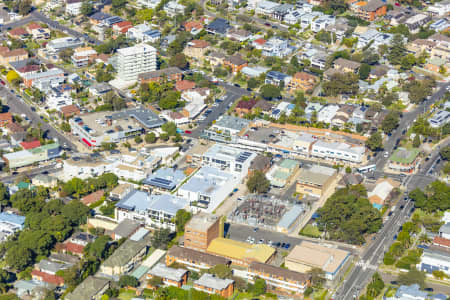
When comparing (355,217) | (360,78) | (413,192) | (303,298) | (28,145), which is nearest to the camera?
(303,298)

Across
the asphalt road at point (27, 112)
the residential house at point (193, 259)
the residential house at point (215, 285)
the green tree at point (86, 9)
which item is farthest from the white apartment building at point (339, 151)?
the green tree at point (86, 9)

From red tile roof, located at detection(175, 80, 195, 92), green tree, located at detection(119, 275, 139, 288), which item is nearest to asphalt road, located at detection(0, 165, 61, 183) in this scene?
green tree, located at detection(119, 275, 139, 288)

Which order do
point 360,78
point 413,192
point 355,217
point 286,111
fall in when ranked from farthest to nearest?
point 360,78 < point 286,111 < point 413,192 < point 355,217

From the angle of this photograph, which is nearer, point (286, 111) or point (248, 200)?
point (248, 200)

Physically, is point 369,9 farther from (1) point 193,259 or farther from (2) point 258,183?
(1) point 193,259

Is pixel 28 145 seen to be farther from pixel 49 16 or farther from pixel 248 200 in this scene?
pixel 49 16

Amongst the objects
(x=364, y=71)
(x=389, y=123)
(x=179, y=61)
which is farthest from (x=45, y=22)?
(x=389, y=123)

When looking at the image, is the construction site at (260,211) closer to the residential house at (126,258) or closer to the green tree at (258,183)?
the green tree at (258,183)

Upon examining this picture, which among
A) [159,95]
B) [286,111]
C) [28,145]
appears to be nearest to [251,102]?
[286,111]
